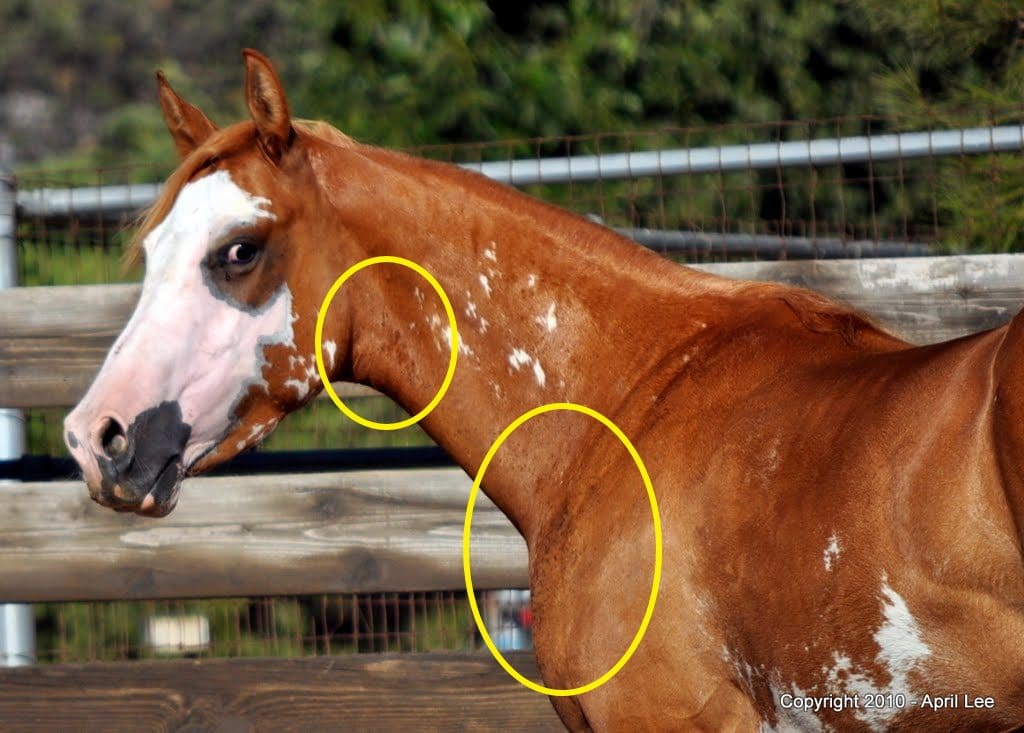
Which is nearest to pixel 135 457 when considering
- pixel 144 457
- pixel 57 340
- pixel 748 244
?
pixel 144 457

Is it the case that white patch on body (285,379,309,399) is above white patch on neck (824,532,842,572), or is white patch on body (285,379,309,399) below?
below

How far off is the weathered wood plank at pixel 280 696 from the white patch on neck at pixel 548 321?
1.20 metres

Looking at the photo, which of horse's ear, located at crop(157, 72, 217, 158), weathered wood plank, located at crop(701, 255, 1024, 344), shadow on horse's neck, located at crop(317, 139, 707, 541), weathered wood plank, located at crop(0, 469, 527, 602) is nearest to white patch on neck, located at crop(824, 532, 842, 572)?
shadow on horse's neck, located at crop(317, 139, 707, 541)

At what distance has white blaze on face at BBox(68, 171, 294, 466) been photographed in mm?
2895

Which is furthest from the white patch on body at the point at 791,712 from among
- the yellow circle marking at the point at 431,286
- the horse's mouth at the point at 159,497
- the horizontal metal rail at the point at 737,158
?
the horizontal metal rail at the point at 737,158

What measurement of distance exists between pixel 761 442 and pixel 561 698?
2.26 feet

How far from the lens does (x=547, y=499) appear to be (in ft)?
10.1

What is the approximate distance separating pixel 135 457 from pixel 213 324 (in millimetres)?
317

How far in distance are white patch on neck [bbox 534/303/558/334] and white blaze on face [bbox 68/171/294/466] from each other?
21.3 inches

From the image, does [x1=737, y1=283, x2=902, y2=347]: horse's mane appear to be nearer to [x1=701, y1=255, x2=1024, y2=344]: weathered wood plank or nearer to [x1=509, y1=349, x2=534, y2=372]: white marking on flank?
[x1=509, y1=349, x2=534, y2=372]: white marking on flank

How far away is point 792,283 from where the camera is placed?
3.83 metres

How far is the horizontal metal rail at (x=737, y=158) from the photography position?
3943 millimetres

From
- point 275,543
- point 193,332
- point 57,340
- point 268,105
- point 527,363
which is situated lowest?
point 275,543

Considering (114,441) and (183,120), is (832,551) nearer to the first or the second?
(114,441)
